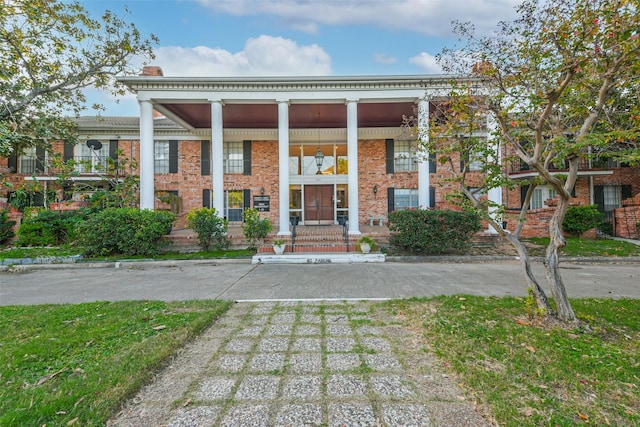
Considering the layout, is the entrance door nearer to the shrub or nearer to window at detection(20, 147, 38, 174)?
the shrub

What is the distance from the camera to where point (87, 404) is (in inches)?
77.0

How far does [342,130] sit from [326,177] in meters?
2.48

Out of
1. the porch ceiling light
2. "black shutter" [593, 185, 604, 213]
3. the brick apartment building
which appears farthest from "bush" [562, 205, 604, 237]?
the porch ceiling light

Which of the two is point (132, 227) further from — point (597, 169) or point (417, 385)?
point (597, 169)

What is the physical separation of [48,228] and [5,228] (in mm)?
1981

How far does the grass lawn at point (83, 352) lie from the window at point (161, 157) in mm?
11222

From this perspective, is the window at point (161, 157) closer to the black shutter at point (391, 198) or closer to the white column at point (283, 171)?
the white column at point (283, 171)

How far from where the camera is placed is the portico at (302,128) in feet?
32.7

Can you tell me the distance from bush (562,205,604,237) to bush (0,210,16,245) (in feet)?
72.0

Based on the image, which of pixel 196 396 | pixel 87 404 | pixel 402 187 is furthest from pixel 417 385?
pixel 402 187

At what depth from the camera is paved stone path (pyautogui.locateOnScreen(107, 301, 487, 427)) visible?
1.90 meters

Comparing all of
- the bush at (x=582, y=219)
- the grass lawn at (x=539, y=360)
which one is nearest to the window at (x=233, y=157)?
the grass lawn at (x=539, y=360)

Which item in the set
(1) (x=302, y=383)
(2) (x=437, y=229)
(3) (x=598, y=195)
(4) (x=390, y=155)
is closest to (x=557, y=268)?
(1) (x=302, y=383)

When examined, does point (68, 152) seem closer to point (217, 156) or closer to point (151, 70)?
point (151, 70)
